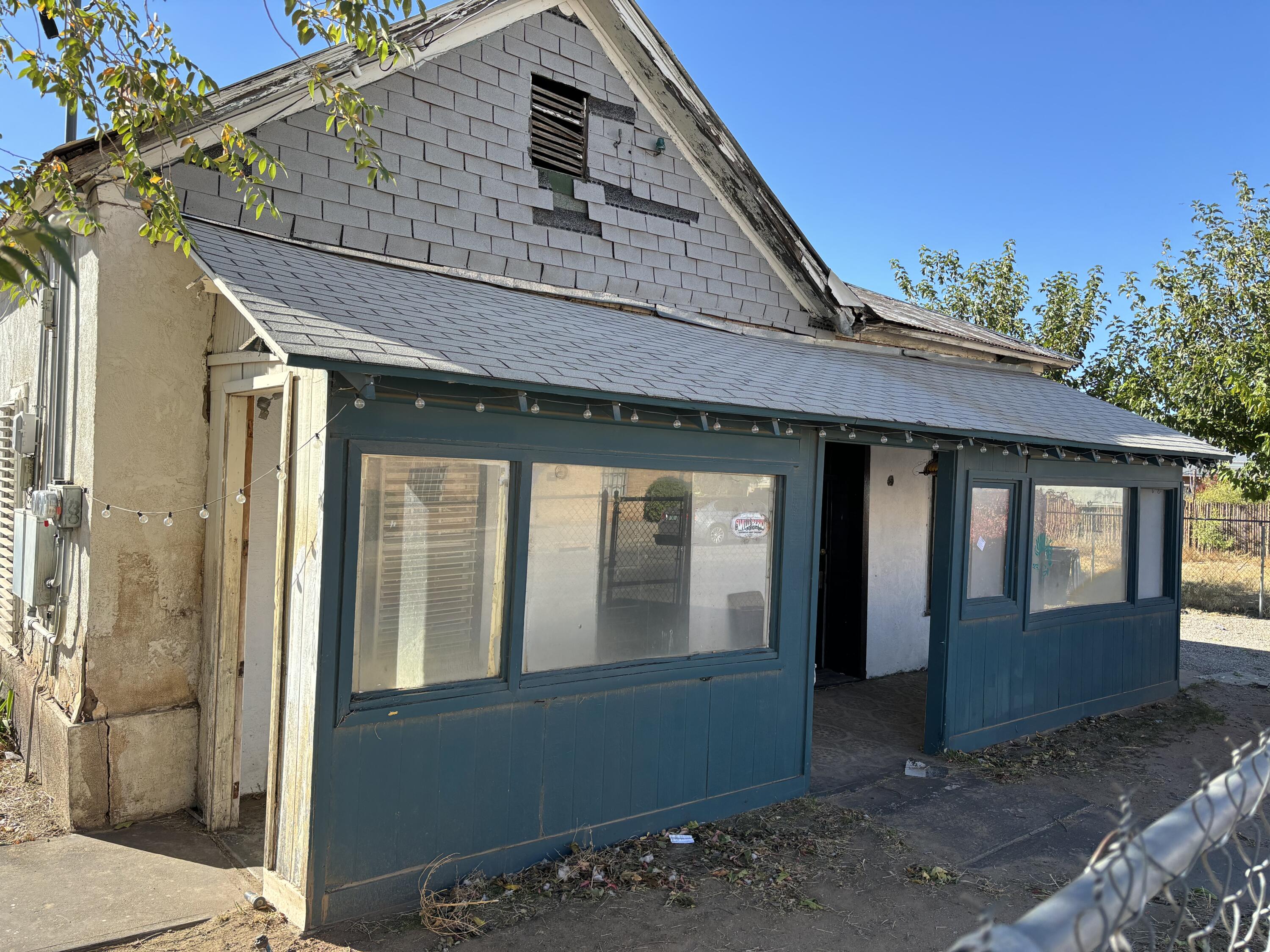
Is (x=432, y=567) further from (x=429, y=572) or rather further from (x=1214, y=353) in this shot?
(x=1214, y=353)

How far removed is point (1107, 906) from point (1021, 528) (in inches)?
282

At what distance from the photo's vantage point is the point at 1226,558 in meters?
19.2

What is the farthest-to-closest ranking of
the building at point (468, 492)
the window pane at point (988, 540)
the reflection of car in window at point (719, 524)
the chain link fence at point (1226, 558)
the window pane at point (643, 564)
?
1. the chain link fence at point (1226, 558)
2. the window pane at point (988, 540)
3. the reflection of car in window at point (719, 524)
4. the window pane at point (643, 564)
5. the building at point (468, 492)

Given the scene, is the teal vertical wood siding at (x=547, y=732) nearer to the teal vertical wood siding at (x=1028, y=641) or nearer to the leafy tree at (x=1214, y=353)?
the teal vertical wood siding at (x=1028, y=641)

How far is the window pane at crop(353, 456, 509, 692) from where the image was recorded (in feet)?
14.5

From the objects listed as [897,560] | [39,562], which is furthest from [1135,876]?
[897,560]

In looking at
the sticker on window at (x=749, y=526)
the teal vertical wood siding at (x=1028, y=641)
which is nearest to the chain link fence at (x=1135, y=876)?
the sticker on window at (x=749, y=526)

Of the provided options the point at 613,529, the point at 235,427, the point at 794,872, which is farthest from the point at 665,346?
the point at 794,872

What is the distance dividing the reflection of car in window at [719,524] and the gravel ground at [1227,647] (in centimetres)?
797

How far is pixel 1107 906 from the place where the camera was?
4.38 feet

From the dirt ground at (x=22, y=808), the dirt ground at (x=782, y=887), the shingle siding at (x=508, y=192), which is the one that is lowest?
the dirt ground at (x=782, y=887)

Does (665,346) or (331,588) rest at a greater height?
(665,346)

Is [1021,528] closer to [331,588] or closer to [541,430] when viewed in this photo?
[541,430]

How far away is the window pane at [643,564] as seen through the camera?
16.7 feet
